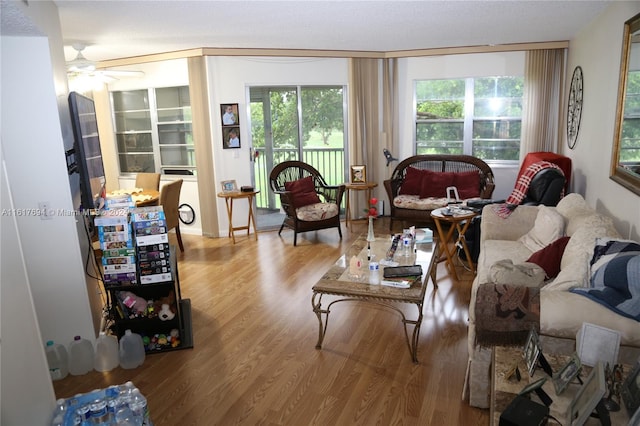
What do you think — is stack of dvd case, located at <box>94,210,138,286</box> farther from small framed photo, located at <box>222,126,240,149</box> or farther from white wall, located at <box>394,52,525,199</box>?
white wall, located at <box>394,52,525,199</box>

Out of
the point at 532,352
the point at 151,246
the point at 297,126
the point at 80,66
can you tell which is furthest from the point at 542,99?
the point at 80,66

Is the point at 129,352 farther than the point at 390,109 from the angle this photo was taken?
No

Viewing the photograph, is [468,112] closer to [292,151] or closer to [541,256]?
[292,151]

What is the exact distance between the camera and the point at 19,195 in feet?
8.94

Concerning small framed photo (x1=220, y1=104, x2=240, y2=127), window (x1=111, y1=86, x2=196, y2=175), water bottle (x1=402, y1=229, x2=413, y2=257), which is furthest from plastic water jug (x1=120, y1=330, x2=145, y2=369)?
window (x1=111, y1=86, x2=196, y2=175)

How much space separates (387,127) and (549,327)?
16.0ft

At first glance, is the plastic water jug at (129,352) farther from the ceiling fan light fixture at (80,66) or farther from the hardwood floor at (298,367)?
the ceiling fan light fixture at (80,66)

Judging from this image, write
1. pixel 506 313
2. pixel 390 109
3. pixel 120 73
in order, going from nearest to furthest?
pixel 506 313 → pixel 120 73 → pixel 390 109

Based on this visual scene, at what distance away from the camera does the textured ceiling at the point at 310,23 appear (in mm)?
3611

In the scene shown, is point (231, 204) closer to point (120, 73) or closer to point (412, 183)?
point (120, 73)

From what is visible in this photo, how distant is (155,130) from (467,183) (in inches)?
170

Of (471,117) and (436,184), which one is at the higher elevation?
(471,117)

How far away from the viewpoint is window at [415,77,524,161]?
6.13 metres

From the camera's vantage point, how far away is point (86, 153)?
2.94 m
